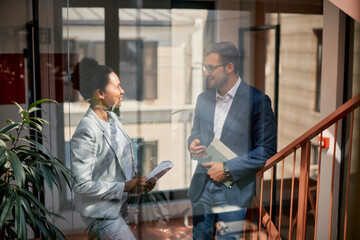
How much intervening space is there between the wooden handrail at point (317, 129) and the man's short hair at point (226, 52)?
0.54 metres

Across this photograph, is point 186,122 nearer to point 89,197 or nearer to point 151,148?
point 151,148

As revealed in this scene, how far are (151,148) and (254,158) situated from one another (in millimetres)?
644

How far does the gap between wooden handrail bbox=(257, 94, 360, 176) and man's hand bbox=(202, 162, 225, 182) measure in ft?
0.78

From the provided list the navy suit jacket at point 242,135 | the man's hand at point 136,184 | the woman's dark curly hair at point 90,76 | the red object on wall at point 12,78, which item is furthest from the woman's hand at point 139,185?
the red object on wall at point 12,78

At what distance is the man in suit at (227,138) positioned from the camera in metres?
2.87

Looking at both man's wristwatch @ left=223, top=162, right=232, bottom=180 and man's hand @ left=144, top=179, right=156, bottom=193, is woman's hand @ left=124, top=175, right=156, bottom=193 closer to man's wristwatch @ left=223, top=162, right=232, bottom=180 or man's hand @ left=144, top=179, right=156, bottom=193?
man's hand @ left=144, top=179, right=156, bottom=193

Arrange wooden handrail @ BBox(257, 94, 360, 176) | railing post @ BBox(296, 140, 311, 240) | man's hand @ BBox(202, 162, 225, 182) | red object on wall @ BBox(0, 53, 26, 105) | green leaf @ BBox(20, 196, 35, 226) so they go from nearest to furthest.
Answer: green leaf @ BBox(20, 196, 35, 226) < wooden handrail @ BBox(257, 94, 360, 176) < railing post @ BBox(296, 140, 311, 240) < man's hand @ BBox(202, 162, 225, 182) < red object on wall @ BBox(0, 53, 26, 105)

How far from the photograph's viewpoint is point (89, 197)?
9.61 feet

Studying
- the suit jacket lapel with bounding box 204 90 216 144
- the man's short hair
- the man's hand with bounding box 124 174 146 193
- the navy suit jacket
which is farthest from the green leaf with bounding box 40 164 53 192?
the man's short hair

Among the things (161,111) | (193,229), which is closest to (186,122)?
(161,111)

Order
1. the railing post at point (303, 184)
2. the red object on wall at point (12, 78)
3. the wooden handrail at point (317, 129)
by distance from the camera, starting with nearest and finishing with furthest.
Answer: the wooden handrail at point (317, 129) < the railing post at point (303, 184) < the red object on wall at point (12, 78)

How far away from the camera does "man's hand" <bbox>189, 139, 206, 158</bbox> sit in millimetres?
2906

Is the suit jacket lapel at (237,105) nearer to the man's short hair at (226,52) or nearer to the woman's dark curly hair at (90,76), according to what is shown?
the man's short hair at (226,52)

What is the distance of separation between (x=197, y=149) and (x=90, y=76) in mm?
760
